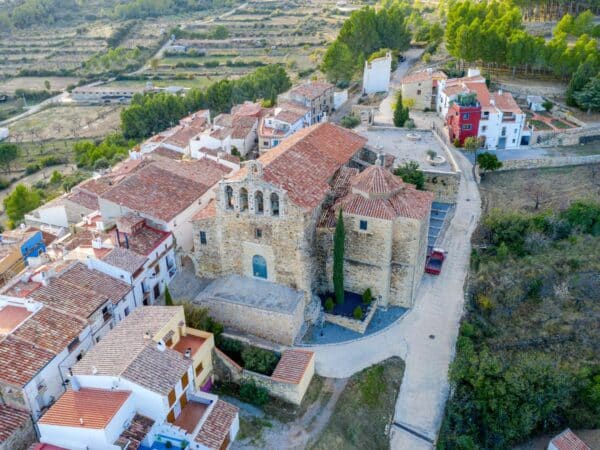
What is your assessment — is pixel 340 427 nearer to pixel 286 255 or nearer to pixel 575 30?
pixel 286 255

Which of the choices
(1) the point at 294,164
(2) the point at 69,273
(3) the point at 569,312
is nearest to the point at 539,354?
(3) the point at 569,312

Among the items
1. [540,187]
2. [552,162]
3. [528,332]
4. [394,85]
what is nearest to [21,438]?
[528,332]

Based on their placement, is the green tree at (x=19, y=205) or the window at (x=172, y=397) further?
the green tree at (x=19, y=205)

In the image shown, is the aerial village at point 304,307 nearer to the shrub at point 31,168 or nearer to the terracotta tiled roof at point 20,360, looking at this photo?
the terracotta tiled roof at point 20,360

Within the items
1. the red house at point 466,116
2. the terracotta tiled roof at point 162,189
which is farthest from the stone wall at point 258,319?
the red house at point 466,116

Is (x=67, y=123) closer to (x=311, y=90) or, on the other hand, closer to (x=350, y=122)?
(x=311, y=90)

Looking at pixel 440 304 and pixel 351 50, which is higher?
pixel 351 50

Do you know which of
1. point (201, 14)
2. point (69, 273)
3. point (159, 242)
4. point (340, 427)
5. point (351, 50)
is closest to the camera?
point (340, 427)

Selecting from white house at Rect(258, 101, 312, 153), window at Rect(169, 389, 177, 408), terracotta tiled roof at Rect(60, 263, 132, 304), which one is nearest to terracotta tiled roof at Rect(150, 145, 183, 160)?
white house at Rect(258, 101, 312, 153)
